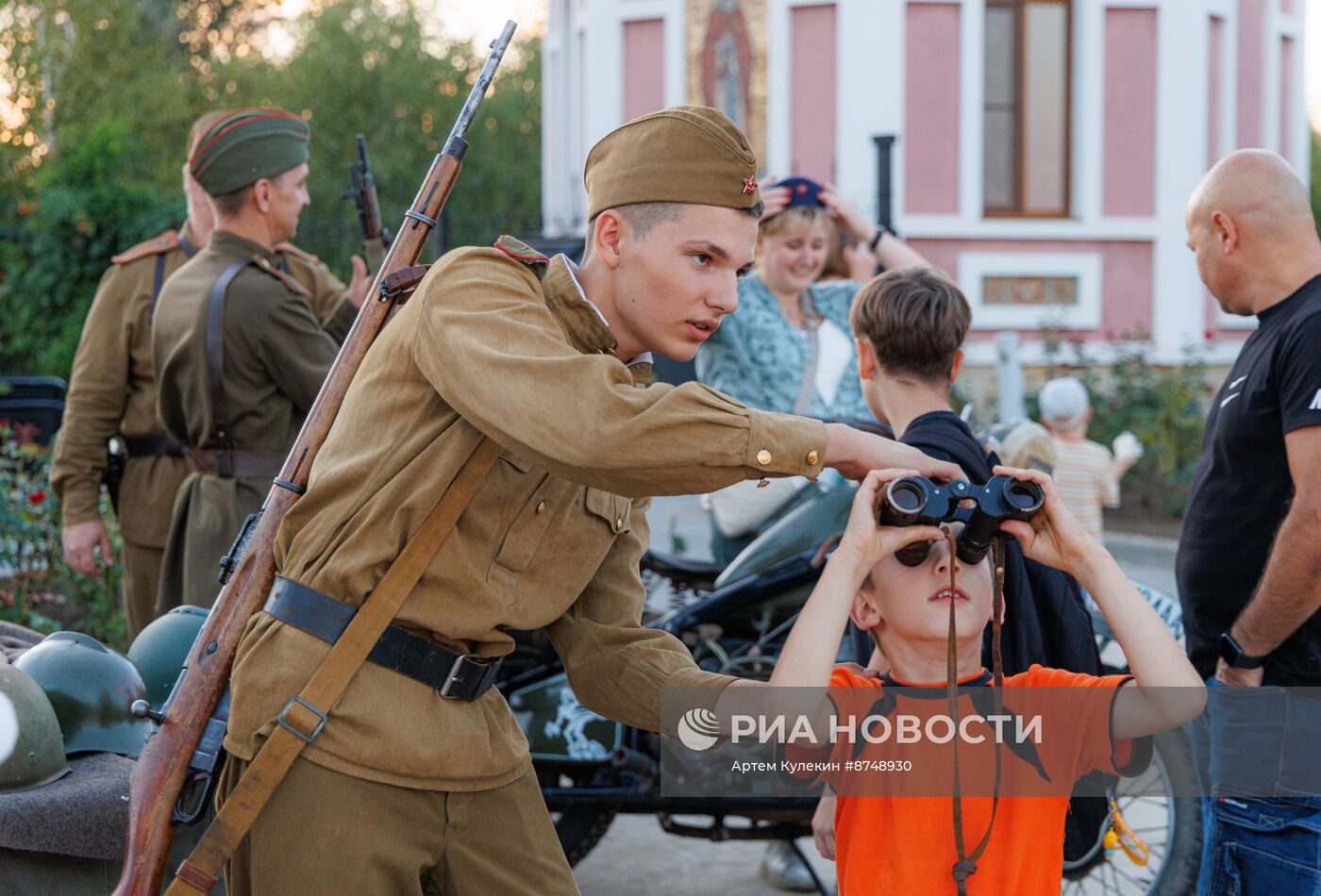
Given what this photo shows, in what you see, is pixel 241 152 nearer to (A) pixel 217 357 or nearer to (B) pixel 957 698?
(A) pixel 217 357

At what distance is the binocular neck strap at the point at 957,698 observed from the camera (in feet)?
7.66

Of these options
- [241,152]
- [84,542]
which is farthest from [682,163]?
[84,542]

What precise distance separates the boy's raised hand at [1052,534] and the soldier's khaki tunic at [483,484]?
419mm

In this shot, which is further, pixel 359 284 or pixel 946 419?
pixel 359 284

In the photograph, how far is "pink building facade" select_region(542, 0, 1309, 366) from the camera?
14344 millimetres

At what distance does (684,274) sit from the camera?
85.4 inches

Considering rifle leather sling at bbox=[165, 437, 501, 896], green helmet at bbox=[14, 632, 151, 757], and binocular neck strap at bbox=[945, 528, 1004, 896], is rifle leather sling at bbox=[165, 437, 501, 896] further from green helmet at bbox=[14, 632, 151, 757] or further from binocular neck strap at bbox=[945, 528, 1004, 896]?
green helmet at bbox=[14, 632, 151, 757]

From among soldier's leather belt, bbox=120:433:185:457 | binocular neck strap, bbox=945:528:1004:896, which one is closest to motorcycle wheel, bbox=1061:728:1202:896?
binocular neck strap, bbox=945:528:1004:896

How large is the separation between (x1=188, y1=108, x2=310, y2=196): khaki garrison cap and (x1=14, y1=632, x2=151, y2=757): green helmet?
68.8 inches

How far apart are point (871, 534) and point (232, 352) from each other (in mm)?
2597

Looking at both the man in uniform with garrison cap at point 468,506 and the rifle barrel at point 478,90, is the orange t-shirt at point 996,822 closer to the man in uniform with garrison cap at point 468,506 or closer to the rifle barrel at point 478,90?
the man in uniform with garrison cap at point 468,506

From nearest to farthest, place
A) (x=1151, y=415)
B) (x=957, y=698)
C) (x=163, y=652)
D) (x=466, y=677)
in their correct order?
(x=466, y=677), (x=957, y=698), (x=163, y=652), (x=1151, y=415)

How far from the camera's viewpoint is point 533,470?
220 cm

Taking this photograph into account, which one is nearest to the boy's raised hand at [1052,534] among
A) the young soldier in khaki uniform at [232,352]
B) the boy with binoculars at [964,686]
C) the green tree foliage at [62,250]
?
the boy with binoculars at [964,686]
